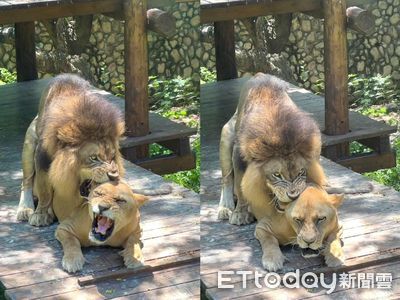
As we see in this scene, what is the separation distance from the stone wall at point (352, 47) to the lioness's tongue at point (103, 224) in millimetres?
751

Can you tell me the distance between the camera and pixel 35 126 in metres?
4.34

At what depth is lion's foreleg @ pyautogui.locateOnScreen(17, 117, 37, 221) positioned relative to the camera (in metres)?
4.35

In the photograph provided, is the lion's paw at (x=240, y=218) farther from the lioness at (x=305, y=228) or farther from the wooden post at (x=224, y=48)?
the wooden post at (x=224, y=48)

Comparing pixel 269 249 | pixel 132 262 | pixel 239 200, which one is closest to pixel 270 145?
pixel 239 200

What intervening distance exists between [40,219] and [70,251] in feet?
1.00

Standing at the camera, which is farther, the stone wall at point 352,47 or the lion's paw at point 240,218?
the lion's paw at point 240,218

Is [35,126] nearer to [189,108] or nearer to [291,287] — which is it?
[189,108]

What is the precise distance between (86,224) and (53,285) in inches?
11.9

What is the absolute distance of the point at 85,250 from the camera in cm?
421

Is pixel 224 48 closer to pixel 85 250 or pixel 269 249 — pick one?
pixel 269 249

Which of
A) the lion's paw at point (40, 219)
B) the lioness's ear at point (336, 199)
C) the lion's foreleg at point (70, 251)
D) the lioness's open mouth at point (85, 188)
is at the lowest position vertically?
the lion's foreleg at point (70, 251)

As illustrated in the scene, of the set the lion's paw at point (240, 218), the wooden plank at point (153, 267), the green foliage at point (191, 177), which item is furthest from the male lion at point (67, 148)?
the lion's paw at point (240, 218)

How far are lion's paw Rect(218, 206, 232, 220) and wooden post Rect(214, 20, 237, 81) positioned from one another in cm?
55

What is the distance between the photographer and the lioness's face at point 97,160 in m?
4.09
